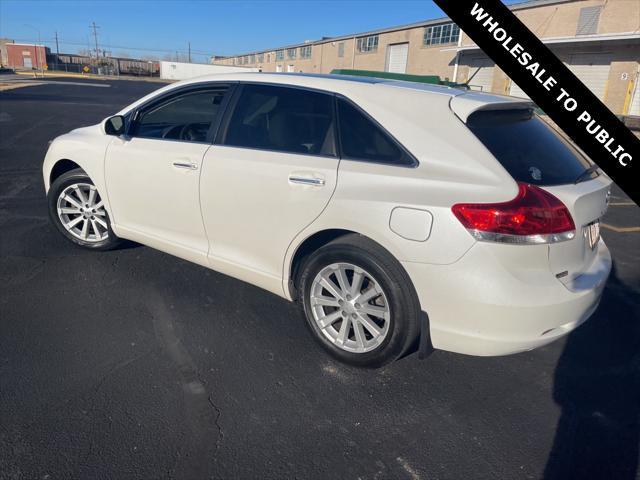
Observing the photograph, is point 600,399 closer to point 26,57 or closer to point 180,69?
point 180,69

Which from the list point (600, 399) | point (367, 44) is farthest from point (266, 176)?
point (367, 44)

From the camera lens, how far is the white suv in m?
2.37

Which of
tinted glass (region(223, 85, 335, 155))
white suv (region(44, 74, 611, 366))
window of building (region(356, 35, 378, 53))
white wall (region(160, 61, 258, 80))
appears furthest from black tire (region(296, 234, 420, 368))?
white wall (region(160, 61, 258, 80))

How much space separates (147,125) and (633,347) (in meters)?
4.19

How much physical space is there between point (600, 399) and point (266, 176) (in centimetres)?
241

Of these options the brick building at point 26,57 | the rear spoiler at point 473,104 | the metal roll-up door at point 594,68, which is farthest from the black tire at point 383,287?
the brick building at point 26,57

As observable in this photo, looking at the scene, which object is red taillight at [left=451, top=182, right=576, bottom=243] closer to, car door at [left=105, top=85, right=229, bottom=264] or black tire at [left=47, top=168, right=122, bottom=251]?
car door at [left=105, top=85, right=229, bottom=264]

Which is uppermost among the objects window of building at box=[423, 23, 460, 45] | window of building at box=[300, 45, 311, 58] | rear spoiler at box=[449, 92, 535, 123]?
window of building at box=[300, 45, 311, 58]

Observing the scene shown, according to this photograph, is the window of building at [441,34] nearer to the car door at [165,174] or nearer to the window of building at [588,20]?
the window of building at [588,20]

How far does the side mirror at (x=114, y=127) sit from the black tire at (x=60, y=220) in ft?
1.87

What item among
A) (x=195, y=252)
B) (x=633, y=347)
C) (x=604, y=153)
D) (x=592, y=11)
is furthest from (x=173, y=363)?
(x=592, y=11)

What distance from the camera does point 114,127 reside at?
3.87 meters

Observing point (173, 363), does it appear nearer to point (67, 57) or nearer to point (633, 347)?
point (633, 347)

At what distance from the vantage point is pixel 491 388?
9.24ft
